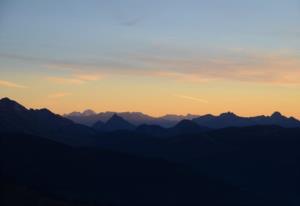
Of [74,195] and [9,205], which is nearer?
[9,205]

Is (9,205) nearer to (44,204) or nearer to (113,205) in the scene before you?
(44,204)

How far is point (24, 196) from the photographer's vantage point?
12244 cm

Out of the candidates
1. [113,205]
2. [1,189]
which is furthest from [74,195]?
[1,189]

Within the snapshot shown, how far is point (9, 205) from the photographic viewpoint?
390 feet

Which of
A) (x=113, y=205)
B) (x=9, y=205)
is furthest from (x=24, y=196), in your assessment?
(x=113, y=205)

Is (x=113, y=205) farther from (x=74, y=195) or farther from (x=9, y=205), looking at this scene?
(x=9, y=205)

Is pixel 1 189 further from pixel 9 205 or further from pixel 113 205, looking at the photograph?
pixel 113 205

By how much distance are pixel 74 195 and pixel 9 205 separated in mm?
81606

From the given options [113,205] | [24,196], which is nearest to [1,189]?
[24,196]

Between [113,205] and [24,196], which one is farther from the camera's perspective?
[113,205]

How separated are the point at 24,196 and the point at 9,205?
4.41 metres

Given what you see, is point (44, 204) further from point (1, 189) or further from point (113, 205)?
point (113, 205)

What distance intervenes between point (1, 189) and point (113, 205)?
74.4 metres

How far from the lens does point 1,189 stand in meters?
125
